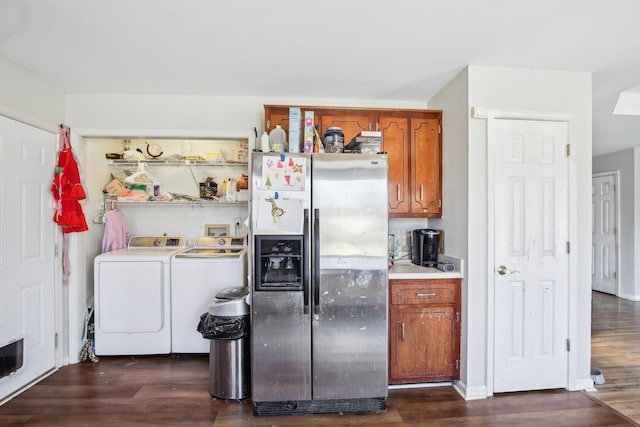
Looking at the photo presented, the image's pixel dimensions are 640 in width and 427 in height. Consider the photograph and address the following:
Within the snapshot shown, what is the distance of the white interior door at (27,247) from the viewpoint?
91.7 inches

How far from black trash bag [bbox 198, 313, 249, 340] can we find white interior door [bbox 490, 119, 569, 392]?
6.32ft

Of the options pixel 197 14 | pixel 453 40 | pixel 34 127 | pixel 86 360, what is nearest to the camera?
pixel 197 14

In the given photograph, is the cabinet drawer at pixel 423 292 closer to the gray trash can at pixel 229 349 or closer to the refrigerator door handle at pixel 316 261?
the refrigerator door handle at pixel 316 261

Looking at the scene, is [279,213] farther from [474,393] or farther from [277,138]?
[474,393]

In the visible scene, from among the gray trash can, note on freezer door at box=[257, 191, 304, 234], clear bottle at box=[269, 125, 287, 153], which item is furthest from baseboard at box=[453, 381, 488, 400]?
clear bottle at box=[269, 125, 287, 153]

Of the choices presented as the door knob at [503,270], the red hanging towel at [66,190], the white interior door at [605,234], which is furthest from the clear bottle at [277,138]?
the white interior door at [605,234]

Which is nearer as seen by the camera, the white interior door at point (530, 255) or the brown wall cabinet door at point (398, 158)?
the white interior door at point (530, 255)

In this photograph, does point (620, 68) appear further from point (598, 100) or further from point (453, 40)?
point (453, 40)

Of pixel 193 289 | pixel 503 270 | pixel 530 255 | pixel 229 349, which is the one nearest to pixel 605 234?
pixel 530 255

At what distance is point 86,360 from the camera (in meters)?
2.97

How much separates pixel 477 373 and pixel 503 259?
887mm

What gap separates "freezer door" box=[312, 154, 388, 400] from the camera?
7.29 ft

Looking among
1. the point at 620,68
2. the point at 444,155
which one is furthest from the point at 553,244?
the point at 620,68

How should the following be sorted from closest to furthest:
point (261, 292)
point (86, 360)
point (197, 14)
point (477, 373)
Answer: point (197, 14)
point (261, 292)
point (477, 373)
point (86, 360)
